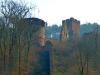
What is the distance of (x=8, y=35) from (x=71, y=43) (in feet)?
43.9

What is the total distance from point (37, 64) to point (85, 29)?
102 feet

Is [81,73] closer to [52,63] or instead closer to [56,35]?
[52,63]

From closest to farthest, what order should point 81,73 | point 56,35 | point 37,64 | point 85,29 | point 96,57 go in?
point 81,73
point 37,64
point 96,57
point 56,35
point 85,29

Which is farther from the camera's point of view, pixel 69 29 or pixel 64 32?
pixel 69 29

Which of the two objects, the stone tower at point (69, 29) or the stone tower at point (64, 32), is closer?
the stone tower at point (64, 32)

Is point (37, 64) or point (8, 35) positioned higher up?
point (8, 35)

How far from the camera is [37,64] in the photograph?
33531 millimetres

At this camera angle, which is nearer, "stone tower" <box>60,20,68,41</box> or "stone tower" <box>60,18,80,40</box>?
"stone tower" <box>60,20,68,41</box>

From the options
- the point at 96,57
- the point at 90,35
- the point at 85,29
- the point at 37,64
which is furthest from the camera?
the point at 85,29

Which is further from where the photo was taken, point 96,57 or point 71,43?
point 71,43

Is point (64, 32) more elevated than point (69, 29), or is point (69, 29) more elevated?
point (69, 29)

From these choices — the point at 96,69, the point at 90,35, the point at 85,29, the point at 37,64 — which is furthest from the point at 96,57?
the point at 85,29

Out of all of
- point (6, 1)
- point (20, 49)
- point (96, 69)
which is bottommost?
point (96, 69)

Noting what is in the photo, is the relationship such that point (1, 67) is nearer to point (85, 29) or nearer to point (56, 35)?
point (56, 35)
